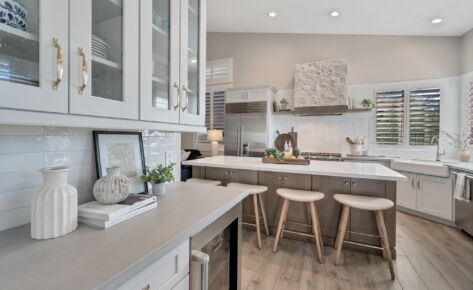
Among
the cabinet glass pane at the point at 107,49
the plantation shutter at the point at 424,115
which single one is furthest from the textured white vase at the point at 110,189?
the plantation shutter at the point at 424,115

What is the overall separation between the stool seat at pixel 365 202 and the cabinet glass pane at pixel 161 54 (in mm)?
1803

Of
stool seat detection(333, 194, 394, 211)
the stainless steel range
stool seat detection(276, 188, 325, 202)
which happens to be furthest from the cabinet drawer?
the stainless steel range

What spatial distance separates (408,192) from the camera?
3596 millimetres

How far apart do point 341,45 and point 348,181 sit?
3.39m

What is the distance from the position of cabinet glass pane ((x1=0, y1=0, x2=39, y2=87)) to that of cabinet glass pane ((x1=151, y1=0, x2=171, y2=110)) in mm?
488

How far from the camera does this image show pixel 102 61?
884mm

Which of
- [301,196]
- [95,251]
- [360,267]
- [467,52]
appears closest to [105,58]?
[95,251]

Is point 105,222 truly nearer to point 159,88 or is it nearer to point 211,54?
point 159,88

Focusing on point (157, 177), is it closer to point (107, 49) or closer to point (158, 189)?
point (158, 189)

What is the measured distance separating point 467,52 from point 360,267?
4.09m

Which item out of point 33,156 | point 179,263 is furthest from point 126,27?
point 179,263

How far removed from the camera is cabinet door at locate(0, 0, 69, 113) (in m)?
0.62

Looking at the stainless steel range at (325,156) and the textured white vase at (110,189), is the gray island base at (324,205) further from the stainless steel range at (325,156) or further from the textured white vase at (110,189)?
the textured white vase at (110,189)

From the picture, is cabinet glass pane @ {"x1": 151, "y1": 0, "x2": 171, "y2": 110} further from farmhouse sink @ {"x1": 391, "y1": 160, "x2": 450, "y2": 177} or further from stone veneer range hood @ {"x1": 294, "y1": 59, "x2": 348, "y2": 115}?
farmhouse sink @ {"x1": 391, "y1": 160, "x2": 450, "y2": 177}
